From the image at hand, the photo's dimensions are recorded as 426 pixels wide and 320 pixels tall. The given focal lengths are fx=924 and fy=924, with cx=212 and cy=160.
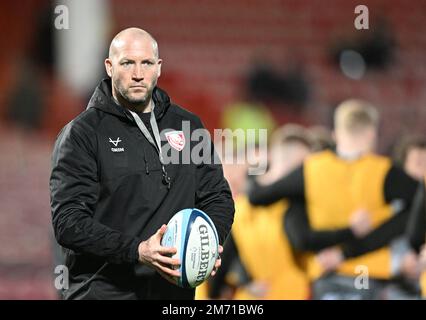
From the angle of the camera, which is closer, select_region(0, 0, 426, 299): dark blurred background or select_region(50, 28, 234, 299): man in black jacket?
select_region(50, 28, 234, 299): man in black jacket

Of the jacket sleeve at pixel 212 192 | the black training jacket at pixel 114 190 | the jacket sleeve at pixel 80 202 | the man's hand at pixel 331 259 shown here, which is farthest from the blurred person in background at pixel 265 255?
the jacket sleeve at pixel 80 202

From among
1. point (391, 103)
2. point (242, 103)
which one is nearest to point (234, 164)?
point (242, 103)

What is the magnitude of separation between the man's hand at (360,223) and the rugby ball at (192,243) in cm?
333

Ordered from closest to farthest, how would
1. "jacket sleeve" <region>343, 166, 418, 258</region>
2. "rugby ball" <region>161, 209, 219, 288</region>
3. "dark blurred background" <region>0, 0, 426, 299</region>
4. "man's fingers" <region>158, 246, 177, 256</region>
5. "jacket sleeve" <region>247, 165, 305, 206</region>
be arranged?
"man's fingers" <region>158, 246, 177, 256</region>, "rugby ball" <region>161, 209, 219, 288</region>, "jacket sleeve" <region>343, 166, 418, 258</region>, "jacket sleeve" <region>247, 165, 305, 206</region>, "dark blurred background" <region>0, 0, 426, 299</region>

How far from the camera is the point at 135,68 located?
350cm

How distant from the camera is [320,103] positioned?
10781mm

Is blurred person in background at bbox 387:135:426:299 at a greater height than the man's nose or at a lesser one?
lesser

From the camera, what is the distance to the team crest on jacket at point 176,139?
3654 millimetres

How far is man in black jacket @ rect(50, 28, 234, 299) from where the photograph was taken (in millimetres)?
3402

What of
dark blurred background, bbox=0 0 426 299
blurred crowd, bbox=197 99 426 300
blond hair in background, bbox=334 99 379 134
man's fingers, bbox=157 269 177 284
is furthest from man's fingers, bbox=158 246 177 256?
dark blurred background, bbox=0 0 426 299

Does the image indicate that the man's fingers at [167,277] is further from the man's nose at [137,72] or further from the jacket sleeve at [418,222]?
the jacket sleeve at [418,222]

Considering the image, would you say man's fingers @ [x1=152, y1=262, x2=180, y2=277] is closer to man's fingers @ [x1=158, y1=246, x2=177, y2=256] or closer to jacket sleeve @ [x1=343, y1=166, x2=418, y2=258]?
man's fingers @ [x1=158, y1=246, x2=177, y2=256]

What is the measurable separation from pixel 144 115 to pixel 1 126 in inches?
279

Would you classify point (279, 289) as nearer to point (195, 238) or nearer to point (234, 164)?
point (234, 164)
